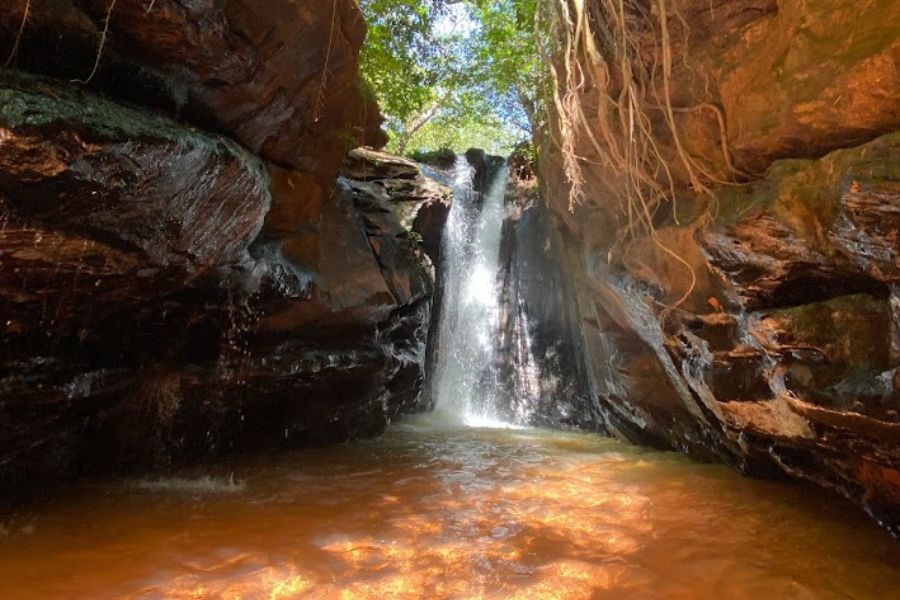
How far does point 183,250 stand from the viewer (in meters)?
5.61

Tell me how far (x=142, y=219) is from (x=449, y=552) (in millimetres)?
4107

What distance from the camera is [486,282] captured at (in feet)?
42.6

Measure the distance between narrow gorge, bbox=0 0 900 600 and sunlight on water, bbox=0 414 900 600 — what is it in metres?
0.03

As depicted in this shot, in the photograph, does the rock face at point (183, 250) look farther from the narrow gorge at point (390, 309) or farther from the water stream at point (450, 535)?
the water stream at point (450, 535)

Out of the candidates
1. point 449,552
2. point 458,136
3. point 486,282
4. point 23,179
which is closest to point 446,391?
point 486,282

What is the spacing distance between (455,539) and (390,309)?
5.35m

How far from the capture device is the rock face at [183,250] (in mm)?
4496

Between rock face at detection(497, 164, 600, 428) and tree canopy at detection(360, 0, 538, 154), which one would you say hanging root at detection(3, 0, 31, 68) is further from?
rock face at detection(497, 164, 600, 428)

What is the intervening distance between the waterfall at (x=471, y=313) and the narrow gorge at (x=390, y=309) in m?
2.89

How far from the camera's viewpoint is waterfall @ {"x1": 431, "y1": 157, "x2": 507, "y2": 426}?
11.8 metres

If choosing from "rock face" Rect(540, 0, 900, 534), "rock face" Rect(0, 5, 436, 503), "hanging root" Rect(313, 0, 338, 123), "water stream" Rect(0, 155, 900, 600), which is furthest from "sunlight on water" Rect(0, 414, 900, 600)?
"hanging root" Rect(313, 0, 338, 123)

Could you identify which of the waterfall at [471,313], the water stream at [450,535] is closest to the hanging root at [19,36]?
the water stream at [450,535]

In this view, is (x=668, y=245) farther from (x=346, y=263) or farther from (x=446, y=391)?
(x=446, y=391)

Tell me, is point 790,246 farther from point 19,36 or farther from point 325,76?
→ point 19,36
